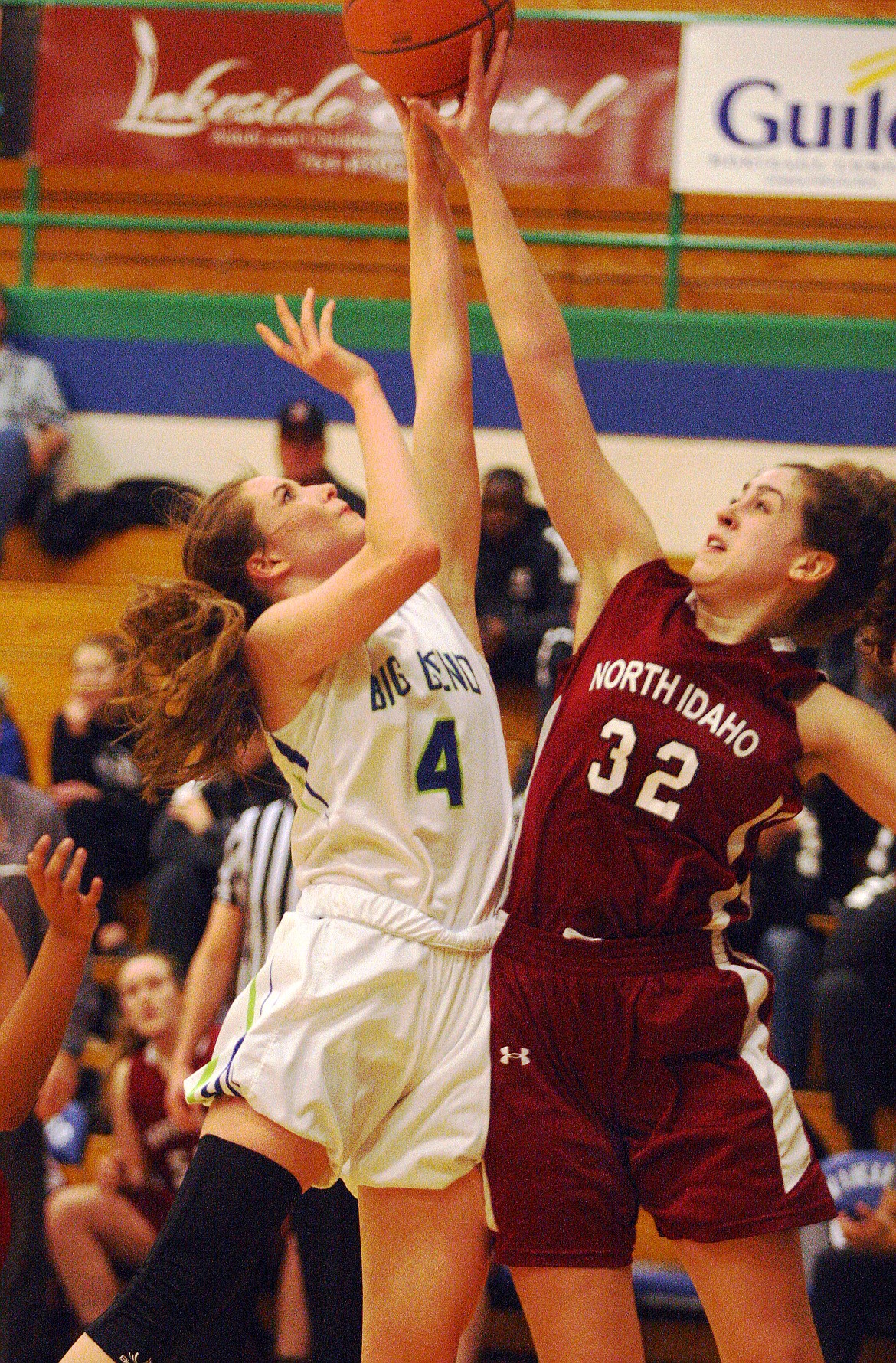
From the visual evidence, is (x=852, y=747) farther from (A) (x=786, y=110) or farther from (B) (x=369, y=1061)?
(A) (x=786, y=110)

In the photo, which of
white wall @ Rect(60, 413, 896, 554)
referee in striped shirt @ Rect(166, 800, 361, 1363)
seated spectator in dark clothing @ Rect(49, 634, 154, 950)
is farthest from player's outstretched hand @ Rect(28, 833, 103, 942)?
white wall @ Rect(60, 413, 896, 554)

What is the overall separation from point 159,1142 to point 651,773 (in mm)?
3292

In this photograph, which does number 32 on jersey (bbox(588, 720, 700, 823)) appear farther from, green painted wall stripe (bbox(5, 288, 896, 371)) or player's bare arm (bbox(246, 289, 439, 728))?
green painted wall stripe (bbox(5, 288, 896, 371))

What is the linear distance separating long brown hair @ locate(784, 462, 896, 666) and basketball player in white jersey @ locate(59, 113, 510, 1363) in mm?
643

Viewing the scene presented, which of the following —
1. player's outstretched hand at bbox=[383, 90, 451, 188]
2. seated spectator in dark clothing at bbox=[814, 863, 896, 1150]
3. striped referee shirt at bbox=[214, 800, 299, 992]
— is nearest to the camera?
player's outstretched hand at bbox=[383, 90, 451, 188]

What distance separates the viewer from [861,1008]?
16.7ft

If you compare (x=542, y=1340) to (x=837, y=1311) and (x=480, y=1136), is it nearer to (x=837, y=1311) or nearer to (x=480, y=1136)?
(x=480, y=1136)

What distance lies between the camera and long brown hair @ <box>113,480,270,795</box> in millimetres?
2754

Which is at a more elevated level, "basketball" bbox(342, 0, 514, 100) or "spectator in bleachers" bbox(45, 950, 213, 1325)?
"basketball" bbox(342, 0, 514, 100)

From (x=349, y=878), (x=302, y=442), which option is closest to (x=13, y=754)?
(x=302, y=442)

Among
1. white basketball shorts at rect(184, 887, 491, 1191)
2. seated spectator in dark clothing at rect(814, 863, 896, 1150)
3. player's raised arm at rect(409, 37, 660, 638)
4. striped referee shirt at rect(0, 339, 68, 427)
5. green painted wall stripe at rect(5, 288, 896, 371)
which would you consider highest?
player's raised arm at rect(409, 37, 660, 638)

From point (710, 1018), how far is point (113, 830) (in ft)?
13.6

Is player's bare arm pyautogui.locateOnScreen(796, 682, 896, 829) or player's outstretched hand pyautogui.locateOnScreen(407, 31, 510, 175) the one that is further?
player's outstretched hand pyautogui.locateOnScreen(407, 31, 510, 175)

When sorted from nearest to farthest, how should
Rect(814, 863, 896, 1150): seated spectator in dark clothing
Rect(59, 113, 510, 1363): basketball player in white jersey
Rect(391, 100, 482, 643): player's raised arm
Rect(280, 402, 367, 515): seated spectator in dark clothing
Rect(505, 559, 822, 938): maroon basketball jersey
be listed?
Rect(59, 113, 510, 1363): basketball player in white jersey → Rect(505, 559, 822, 938): maroon basketball jersey → Rect(391, 100, 482, 643): player's raised arm → Rect(814, 863, 896, 1150): seated spectator in dark clothing → Rect(280, 402, 367, 515): seated spectator in dark clothing
